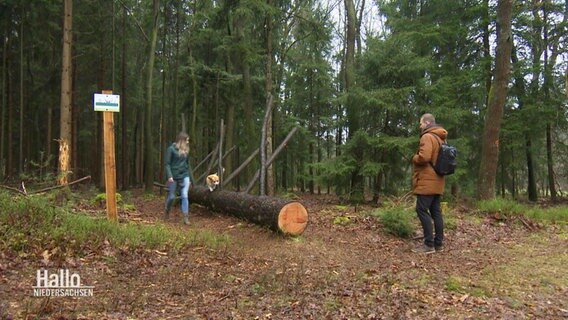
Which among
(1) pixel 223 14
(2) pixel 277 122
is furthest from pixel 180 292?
(2) pixel 277 122

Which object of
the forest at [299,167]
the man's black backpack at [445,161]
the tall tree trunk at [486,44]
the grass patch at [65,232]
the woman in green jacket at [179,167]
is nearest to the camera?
the forest at [299,167]

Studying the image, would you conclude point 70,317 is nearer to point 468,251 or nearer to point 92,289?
point 92,289

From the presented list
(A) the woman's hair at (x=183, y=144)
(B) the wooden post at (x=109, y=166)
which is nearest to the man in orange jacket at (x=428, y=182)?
(A) the woman's hair at (x=183, y=144)

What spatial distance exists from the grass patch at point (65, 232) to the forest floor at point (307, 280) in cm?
20

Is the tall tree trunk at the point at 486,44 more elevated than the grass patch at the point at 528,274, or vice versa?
the tall tree trunk at the point at 486,44

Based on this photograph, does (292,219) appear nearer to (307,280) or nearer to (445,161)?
(307,280)

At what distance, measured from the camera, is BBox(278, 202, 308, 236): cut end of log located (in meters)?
7.36

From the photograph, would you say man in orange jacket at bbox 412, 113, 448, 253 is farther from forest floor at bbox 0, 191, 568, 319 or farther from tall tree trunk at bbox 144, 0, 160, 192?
tall tree trunk at bbox 144, 0, 160, 192

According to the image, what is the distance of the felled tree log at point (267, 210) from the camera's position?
739cm

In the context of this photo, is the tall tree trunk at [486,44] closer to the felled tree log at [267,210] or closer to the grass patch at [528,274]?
the grass patch at [528,274]

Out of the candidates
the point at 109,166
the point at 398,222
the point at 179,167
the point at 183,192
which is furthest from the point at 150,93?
the point at 398,222

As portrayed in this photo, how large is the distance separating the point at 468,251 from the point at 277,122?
63.1 ft

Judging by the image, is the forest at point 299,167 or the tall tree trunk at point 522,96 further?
the tall tree trunk at point 522,96

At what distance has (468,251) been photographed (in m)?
7.22
